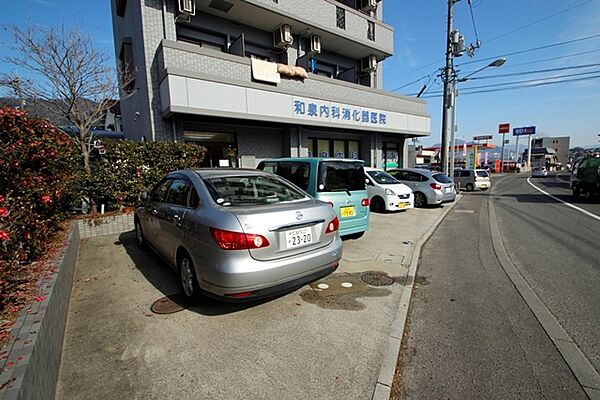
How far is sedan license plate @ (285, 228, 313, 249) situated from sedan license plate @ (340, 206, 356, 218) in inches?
94.6

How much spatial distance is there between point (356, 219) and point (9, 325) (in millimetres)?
4974

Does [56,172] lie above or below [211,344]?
above

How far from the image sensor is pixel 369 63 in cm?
1493

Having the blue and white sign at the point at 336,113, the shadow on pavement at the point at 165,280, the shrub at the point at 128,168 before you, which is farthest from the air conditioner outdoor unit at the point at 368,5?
the shadow on pavement at the point at 165,280

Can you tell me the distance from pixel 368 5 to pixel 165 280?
16.0 meters

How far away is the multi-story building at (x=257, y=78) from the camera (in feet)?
27.4

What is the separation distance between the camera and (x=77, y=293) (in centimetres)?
379

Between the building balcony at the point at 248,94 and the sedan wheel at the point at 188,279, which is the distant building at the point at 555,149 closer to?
the building balcony at the point at 248,94

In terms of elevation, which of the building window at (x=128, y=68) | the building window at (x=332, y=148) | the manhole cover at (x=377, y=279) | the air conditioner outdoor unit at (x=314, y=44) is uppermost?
the air conditioner outdoor unit at (x=314, y=44)

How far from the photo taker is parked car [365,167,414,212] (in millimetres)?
9344

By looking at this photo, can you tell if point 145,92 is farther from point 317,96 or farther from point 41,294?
point 41,294

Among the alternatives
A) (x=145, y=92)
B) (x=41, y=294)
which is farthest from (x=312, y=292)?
(x=145, y=92)

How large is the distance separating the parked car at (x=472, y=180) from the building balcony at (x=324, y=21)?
1023cm

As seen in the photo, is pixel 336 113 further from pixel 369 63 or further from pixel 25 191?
pixel 25 191
